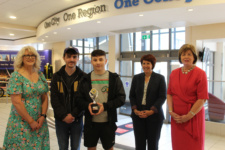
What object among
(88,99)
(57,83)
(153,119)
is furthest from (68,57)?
(153,119)

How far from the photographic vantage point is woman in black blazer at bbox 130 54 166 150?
250 cm

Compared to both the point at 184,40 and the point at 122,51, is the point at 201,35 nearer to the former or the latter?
the point at 184,40

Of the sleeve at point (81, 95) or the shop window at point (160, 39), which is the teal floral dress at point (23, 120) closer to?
the sleeve at point (81, 95)

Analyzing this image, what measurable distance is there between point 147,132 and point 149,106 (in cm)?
34

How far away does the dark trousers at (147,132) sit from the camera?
2.51m

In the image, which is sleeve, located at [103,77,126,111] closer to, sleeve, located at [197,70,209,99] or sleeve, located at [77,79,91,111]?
sleeve, located at [77,79,91,111]

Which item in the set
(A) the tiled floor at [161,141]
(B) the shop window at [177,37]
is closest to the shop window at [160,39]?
(B) the shop window at [177,37]

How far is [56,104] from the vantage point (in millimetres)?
2316

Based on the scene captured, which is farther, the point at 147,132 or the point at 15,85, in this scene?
the point at 147,132

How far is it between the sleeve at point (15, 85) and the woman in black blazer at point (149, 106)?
1387mm

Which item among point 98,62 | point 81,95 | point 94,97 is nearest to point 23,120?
point 81,95

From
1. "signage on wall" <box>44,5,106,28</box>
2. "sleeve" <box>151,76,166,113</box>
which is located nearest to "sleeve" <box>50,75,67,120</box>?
"sleeve" <box>151,76,166,113</box>

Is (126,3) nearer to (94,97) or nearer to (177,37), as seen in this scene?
(177,37)

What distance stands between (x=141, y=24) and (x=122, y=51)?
2.41m
